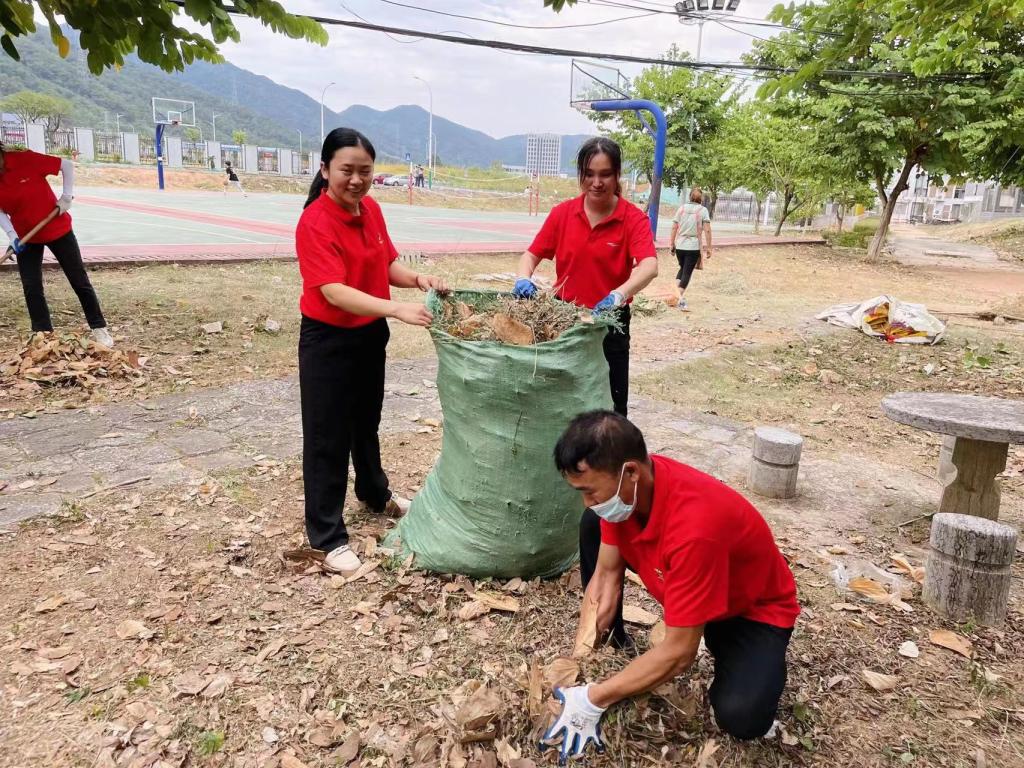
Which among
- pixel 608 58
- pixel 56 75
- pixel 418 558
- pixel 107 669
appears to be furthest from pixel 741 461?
pixel 56 75

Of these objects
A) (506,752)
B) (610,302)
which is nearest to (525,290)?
(610,302)

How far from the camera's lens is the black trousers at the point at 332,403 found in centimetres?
276

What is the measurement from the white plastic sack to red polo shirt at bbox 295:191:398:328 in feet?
24.1

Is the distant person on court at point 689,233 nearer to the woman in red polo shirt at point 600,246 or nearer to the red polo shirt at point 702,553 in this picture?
the woman in red polo shirt at point 600,246

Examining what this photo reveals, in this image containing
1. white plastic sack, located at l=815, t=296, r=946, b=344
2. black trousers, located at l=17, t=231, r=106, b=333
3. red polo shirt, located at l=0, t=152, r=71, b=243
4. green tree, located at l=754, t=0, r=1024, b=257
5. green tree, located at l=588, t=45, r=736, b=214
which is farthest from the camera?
green tree, located at l=588, t=45, r=736, b=214

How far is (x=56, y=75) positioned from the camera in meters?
113

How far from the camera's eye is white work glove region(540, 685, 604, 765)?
6.40 feet

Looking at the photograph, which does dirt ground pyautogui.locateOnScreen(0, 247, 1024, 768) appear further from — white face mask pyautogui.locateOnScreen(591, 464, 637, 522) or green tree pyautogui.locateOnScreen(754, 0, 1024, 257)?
green tree pyautogui.locateOnScreen(754, 0, 1024, 257)

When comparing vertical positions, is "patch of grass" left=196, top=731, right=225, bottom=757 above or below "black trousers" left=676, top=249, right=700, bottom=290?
below

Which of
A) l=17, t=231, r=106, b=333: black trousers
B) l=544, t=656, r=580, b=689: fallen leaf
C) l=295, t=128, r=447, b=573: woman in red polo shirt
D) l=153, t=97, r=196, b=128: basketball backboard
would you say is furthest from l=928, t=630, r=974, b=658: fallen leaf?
l=153, t=97, r=196, b=128: basketball backboard

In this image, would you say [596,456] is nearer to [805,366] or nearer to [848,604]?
[848,604]

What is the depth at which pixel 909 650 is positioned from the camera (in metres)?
2.62

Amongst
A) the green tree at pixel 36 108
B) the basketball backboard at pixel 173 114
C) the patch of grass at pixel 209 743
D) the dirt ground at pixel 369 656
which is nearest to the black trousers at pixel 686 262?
the dirt ground at pixel 369 656

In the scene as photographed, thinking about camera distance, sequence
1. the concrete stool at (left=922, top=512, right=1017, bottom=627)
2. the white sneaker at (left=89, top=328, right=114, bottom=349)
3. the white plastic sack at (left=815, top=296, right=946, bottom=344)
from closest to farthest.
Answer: the concrete stool at (left=922, top=512, right=1017, bottom=627) < the white sneaker at (left=89, top=328, right=114, bottom=349) < the white plastic sack at (left=815, top=296, right=946, bottom=344)
